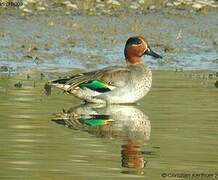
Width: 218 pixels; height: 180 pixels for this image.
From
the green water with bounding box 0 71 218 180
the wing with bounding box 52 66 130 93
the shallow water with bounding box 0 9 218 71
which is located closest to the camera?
the green water with bounding box 0 71 218 180

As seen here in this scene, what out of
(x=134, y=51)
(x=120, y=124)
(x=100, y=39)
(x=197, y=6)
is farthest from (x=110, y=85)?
(x=197, y=6)

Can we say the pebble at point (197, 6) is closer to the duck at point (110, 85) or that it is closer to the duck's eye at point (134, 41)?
the duck's eye at point (134, 41)

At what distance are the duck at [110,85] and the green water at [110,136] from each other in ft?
0.55

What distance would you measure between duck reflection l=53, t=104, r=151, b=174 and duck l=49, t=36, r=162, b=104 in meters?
0.24

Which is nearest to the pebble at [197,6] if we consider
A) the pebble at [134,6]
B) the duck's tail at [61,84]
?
the pebble at [134,6]

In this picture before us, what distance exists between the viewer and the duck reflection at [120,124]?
1032 centimetres

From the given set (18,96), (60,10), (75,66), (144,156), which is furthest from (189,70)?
(144,156)

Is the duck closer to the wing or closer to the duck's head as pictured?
the wing

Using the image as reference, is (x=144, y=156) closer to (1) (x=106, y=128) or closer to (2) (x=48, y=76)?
(1) (x=106, y=128)

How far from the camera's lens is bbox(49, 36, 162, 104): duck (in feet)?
48.8

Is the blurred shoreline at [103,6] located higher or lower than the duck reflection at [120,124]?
higher

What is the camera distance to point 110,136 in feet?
37.9

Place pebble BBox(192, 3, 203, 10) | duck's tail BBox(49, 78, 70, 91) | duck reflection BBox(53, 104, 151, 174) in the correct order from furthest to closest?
pebble BBox(192, 3, 203, 10), duck's tail BBox(49, 78, 70, 91), duck reflection BBox(53, 104, 151, 174)

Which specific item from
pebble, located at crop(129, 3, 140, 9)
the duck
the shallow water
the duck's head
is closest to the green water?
the duck
